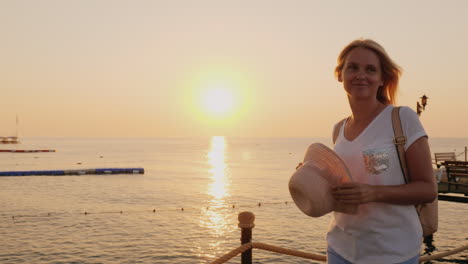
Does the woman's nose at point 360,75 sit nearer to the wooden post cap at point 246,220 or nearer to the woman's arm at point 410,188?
the woman's arm at point 410,188

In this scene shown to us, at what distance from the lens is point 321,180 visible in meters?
2.52

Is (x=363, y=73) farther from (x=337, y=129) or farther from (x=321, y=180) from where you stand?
(x=321, y=180)

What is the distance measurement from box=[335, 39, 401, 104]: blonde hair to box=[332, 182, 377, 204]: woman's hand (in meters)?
0.76

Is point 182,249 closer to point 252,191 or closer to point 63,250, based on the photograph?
point 63,250

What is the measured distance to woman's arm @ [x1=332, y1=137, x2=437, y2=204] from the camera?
2.30m

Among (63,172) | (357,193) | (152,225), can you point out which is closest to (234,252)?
(357,193)

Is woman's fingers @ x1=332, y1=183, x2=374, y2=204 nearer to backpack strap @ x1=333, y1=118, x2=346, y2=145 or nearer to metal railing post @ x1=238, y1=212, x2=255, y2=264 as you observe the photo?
backpack strap @ x1=333, y1=118, x2=346, y2=145

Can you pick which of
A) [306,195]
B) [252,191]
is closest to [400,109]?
[306,195]

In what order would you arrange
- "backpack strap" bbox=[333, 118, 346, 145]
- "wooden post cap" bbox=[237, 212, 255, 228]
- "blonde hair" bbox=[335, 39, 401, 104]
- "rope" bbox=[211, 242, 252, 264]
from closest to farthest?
1. "blonde hair" bbox=[335, 39, 401, 104]
2. "backpack strap" bbox=[333, 118, 346, 145]
3. "rope" bbox=[211, 242, 252, 264]
4. "wooden post cap" bbox=[237, 212, 255, 228]

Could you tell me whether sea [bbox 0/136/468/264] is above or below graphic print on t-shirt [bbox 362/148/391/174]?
below

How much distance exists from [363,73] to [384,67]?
161 mm

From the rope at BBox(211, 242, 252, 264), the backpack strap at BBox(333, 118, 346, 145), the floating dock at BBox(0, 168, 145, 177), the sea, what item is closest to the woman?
the backpack strap at BBox(333, 118, 346, 145)

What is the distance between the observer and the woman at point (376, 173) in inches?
91.5

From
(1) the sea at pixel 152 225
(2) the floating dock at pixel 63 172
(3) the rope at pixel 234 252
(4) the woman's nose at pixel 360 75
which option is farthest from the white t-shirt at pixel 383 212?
(2) the floating dock at pixel 63 172
